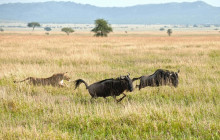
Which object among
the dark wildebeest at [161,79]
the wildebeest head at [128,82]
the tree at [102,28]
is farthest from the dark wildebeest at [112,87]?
the tree at [102,28]

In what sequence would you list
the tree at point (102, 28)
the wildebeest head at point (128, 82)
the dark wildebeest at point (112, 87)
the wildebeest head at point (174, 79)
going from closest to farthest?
the wildebeest head at point (128, 82) → the dark wildebeest at point (112, 87) → the wildebeest head at point (174, 79) → the tree at point (102, 28)

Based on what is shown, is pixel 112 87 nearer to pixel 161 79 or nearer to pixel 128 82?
pixel 128 82

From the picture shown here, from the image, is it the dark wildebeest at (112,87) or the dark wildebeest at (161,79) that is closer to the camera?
the dark wildebeest at (112,87)

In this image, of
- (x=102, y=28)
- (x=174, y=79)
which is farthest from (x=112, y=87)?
(x=102, y=28)

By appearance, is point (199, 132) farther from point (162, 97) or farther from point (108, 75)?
point (108, 75)

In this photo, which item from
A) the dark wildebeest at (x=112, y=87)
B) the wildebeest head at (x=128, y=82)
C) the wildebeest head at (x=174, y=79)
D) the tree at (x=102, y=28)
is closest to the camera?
the wildebeest head at (x=128, y=82)

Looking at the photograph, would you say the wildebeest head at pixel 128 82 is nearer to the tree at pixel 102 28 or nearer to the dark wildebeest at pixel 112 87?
the dark wildebeest at pixel 112 87

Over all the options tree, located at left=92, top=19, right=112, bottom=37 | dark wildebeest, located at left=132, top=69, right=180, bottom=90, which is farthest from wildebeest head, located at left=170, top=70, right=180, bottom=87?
tree, located at left=92, top=19, right=112, bottom=37

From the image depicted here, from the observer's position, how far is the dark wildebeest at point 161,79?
31.3 ft

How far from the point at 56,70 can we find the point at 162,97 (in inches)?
286

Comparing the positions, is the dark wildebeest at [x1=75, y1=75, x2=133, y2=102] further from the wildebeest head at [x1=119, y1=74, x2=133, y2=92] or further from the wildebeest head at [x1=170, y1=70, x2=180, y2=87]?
the wildebeest head at [x1=170, y1=70, x2=180, y2=87]

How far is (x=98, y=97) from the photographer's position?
911cm

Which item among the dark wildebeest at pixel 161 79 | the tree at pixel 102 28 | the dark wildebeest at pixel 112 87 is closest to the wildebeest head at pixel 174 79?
the dark wildebeest at pixel 161 79

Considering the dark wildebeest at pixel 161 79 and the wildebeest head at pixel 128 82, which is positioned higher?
the wildebeest head at pixel 128 82
